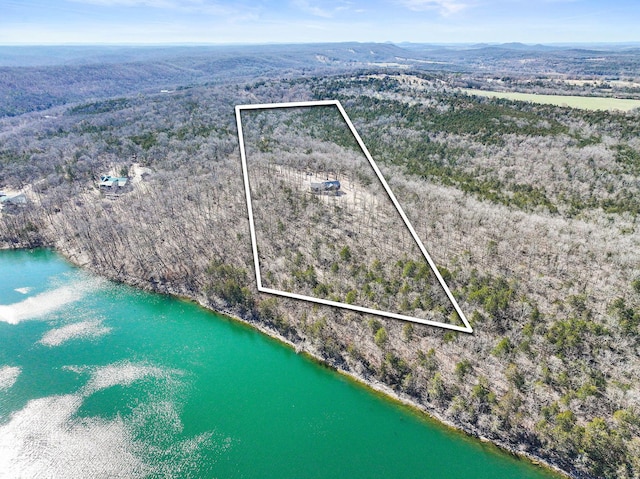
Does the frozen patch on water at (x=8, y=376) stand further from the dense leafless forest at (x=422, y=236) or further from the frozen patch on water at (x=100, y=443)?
the dense leafless forest at (x=422, y=236)

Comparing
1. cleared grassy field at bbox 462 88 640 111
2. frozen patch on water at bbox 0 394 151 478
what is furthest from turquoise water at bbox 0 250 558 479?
cleared grassy field at bbox 462 88 640 111

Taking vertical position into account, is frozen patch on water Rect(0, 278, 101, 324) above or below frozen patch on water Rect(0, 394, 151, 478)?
below

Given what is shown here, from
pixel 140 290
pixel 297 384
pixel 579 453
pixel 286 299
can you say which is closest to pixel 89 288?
pixel 140 290

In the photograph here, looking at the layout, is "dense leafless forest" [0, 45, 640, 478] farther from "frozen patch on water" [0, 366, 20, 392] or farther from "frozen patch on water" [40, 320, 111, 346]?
"frozen patch on water" [0, 366, 20, 392]

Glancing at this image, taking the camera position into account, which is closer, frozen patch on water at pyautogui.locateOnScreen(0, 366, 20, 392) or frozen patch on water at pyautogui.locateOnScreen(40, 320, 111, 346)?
frozen patch on water at pyautogui.locateOnScreen(0, 366, 20, 392)

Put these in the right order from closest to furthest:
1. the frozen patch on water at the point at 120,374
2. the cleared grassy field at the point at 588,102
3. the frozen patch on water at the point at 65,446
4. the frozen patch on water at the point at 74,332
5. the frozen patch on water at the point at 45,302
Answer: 1. the frozen patch on water at the point at 65,446
2. the frozen patch on water at the point at 120,374
3. the frozen patch on water at the point at 74,332
4. the frozen patch on water at the point at 45,302
5. the cleared grassy field at the point at 588,102

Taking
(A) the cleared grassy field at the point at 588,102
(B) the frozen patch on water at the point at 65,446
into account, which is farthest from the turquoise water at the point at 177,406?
(A) the cleared grassy field at the point at 588,102

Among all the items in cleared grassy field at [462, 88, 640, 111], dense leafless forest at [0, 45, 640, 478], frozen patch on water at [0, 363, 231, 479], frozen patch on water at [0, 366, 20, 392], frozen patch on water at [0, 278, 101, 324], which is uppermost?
cleared grassy field at [462, 88, 640, 111]
